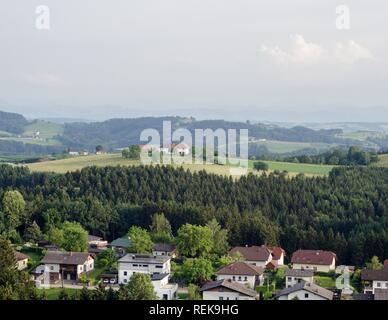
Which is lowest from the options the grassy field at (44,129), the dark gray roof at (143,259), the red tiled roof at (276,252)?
the red tiled roof at (276,252)

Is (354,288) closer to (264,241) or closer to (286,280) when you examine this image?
(286,280)

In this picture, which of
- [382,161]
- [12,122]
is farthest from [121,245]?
[12,122]

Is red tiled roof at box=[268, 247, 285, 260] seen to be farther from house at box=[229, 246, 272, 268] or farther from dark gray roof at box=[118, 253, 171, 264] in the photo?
dark gray roof at box=[118, 253, 171, 264]

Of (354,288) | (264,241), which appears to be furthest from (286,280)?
(264,241)

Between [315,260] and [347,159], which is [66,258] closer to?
[315,260]

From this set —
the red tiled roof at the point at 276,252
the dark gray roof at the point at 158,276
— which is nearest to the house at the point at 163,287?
the dark gray roof at the point at 158,276

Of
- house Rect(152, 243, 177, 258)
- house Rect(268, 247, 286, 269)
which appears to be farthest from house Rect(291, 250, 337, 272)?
house Rect(152, 243, 177, 258)

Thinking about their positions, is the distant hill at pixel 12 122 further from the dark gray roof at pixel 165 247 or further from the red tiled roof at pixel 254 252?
the red tiled roof at pixel 254 252
